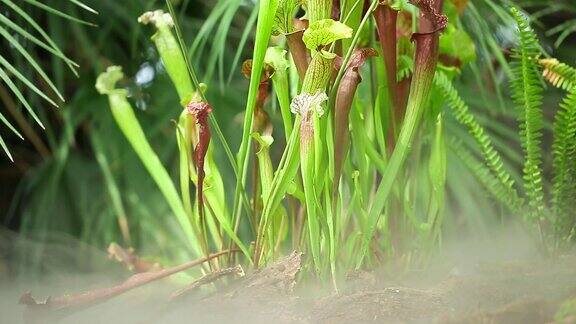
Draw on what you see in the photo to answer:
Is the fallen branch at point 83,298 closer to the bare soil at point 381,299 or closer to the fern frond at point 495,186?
the bare soil at point 381,299

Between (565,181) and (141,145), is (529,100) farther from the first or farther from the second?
(141,145)

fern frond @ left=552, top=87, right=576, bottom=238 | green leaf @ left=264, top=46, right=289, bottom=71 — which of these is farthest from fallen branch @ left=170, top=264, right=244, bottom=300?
fern frond @ left=552, top=87, right=576, bottom=238

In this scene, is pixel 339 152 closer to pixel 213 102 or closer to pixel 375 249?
pixel 375 249

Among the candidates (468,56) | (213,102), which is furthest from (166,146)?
(468,56)

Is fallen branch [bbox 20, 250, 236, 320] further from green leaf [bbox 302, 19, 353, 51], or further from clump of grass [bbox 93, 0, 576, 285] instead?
green leaf [bbox 302, 19, 353, 51]

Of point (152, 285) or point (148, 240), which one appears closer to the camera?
point (152, 285)
